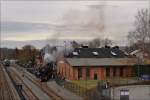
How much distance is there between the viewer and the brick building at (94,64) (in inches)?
2053

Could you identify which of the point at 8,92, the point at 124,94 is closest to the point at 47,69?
the point at 8,92

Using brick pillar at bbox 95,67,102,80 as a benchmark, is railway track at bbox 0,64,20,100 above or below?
below

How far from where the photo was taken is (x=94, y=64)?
52.9 m

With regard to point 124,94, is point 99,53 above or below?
above

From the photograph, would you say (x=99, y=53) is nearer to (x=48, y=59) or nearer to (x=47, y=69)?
(x=48, y=59)

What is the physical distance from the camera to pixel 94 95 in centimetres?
2870

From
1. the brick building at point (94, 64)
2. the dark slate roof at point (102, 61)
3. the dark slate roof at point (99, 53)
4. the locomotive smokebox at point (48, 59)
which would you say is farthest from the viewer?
the dark slate roof at point (99, 53)

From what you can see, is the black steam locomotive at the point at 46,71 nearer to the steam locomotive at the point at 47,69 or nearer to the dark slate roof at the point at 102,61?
the steam locomotive at the point at 47,69

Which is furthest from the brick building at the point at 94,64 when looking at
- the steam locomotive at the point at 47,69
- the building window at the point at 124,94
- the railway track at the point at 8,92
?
the building window at the point at 124,94

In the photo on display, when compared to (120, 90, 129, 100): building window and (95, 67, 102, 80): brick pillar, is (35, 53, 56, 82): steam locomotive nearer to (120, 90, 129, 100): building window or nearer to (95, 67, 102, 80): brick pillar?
(95, 67, 102, 80): brick pillar

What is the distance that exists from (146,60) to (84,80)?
13.6 metres

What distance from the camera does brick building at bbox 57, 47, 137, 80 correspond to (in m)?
52.2

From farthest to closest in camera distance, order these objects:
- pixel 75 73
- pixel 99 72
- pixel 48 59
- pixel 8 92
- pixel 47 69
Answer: pixel 99 72 < pixel 75 73 < pixel 48 59 < pixel 47 69 < pixel 8 92

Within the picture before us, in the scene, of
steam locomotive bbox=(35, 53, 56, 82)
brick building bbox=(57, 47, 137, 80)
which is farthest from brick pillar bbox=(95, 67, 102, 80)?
steam locomotive bbox=(35, 53, 56, 82)
